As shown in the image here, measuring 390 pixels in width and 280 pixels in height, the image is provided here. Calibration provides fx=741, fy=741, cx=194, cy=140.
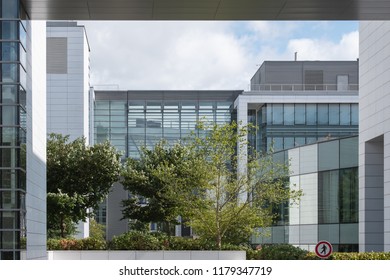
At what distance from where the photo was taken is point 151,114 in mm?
71562

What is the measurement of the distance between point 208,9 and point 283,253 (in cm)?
1260

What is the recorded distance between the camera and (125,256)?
2950 cm

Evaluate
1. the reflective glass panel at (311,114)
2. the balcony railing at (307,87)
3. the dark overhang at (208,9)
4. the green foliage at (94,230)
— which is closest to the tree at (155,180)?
the dark overhang at (208,9)

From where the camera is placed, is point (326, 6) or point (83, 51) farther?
point (83, 51)

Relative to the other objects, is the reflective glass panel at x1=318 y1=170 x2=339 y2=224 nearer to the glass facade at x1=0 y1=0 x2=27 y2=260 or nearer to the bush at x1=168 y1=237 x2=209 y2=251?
the bush at x1=168 y1=237 x2=209 y2=251

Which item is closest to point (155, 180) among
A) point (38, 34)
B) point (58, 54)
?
point (38, 34)

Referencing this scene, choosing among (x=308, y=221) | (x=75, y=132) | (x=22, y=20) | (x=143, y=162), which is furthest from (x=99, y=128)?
(x=22, y=20)

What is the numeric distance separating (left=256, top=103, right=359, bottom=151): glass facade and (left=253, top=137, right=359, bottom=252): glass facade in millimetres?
23007

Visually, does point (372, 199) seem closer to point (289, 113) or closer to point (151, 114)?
point (289, 113)

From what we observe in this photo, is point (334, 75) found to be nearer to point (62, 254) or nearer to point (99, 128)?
point (99, 128)

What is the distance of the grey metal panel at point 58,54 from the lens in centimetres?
6109

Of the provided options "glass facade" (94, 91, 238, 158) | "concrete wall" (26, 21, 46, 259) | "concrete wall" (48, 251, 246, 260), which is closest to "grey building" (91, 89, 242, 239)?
"glass facade" (94, 91, 238, 158)

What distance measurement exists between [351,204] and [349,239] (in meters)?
1.63

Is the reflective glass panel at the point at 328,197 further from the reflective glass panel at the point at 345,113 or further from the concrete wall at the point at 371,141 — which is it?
the reflective glass panel at the point at 345,113
